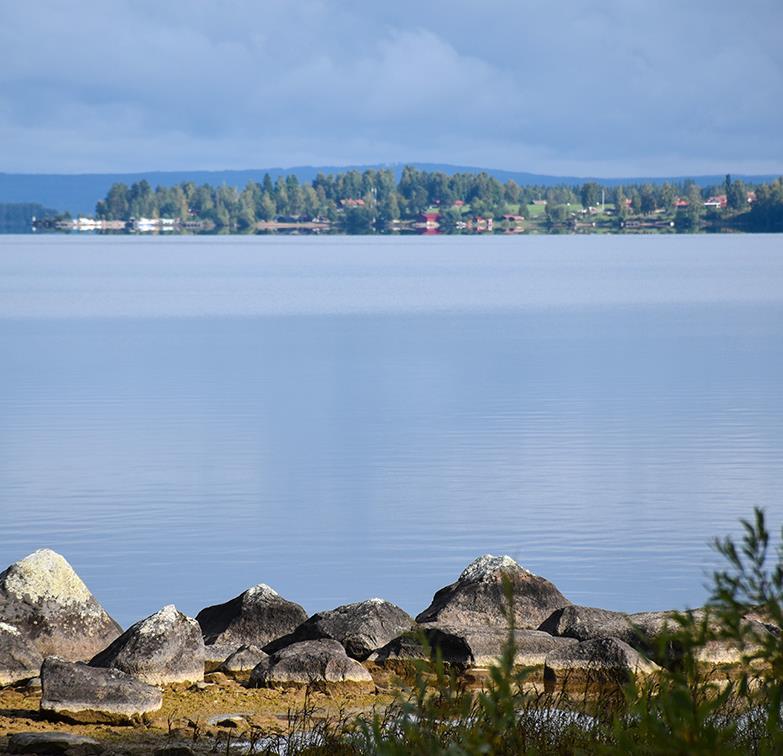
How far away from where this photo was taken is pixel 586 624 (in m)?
13.0

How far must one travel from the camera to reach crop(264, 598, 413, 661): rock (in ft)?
41.7

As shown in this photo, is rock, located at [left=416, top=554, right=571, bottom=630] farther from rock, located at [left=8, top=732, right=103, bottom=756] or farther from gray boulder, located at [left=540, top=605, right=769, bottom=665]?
rock, located at [left=8, top=732, right=103, bottom=756]

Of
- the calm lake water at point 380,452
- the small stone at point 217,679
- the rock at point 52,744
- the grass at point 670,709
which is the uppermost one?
the grass at point 670,709

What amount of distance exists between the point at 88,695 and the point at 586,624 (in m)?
4.36

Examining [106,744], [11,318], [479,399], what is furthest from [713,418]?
[11,318]

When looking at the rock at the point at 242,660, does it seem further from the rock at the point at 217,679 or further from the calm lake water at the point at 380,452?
the calm lake water at the point at 380,452

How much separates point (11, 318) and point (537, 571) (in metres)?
54.7

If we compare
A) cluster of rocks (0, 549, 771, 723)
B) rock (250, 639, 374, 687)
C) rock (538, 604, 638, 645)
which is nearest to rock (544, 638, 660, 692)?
cluster of rocks (0, 549, 771, 723)

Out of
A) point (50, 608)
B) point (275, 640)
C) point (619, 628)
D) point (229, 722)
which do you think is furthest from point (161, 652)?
point (619, 628)

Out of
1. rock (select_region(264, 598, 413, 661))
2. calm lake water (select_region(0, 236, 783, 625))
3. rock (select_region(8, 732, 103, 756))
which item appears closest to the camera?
rock (select_region(8, 732, 103, 756))

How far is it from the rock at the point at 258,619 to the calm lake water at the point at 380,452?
317cm

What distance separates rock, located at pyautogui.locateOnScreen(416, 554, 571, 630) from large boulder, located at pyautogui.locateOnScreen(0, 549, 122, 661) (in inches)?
115

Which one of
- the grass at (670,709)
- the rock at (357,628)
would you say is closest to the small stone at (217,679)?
the rock at (357,628)

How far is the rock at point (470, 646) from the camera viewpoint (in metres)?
12.2
